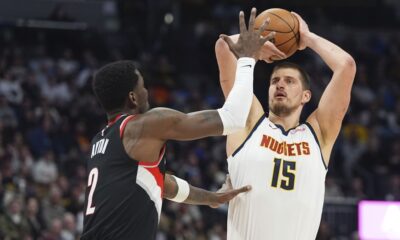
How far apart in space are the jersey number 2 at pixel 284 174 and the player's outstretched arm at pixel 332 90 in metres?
0.43

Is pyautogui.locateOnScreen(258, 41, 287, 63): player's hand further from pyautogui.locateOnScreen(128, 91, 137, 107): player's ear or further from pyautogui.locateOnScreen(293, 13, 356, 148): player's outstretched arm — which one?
pyautogui.locateOnScreen(128, 91, 137, 107): player's ear

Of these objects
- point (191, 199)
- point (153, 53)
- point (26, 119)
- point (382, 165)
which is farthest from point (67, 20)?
point (191, 199)

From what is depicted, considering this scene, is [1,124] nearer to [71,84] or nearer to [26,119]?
[26,119]

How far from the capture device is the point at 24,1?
66.4ft

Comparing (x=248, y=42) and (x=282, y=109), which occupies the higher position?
(x=248, y=42)

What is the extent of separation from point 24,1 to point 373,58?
32.9 ft

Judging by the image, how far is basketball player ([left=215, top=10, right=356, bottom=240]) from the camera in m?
→ 5.82

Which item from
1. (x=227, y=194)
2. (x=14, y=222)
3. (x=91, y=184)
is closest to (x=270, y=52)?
(x=227, y=194)

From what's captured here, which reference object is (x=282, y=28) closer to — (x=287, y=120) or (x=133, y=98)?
(x=287, y=120)

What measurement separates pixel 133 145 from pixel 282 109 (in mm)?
1574

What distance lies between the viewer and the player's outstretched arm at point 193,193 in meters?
5.84

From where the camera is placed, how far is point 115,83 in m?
5.05

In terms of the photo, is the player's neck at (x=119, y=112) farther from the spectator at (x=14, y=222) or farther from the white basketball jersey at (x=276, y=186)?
the spectator at (x=14, y=222)

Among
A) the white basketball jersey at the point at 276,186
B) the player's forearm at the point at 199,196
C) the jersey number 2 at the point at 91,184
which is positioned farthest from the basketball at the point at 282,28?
the jersey number 2 at the point at 91,184
